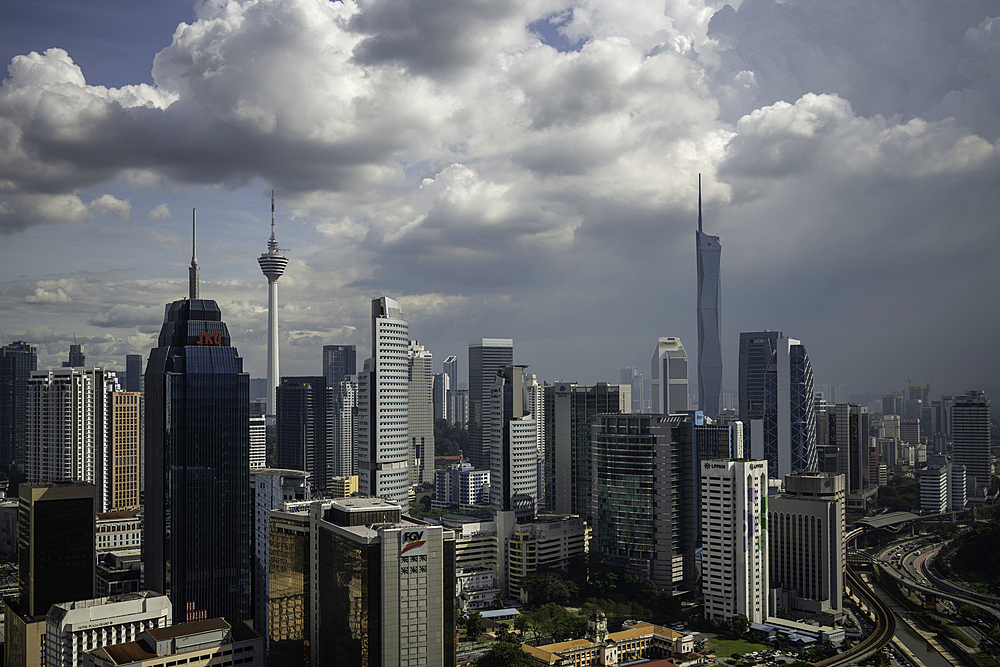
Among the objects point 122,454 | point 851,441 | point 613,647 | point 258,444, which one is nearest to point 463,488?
point 258,444

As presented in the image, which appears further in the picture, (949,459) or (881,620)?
(949,459)

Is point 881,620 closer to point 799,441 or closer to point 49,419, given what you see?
point 799,441

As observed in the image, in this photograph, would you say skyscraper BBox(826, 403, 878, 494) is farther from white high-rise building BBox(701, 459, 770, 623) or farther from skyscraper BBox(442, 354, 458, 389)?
skyscraper BBox(442, 354, 458, 389)

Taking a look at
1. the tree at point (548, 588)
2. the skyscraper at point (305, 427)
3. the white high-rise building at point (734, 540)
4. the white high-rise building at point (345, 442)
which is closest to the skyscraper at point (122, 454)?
the skyscraper at point (305, 427)

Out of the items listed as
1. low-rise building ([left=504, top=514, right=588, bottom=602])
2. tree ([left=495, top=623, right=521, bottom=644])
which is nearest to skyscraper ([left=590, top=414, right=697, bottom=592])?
low-rise building ([left=504, top=514, right=588, bottom=602])

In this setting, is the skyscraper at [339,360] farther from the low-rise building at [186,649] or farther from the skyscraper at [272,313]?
the low-rise building at [186,649]

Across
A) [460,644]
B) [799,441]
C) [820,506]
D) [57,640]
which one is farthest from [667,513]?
[799,441]
